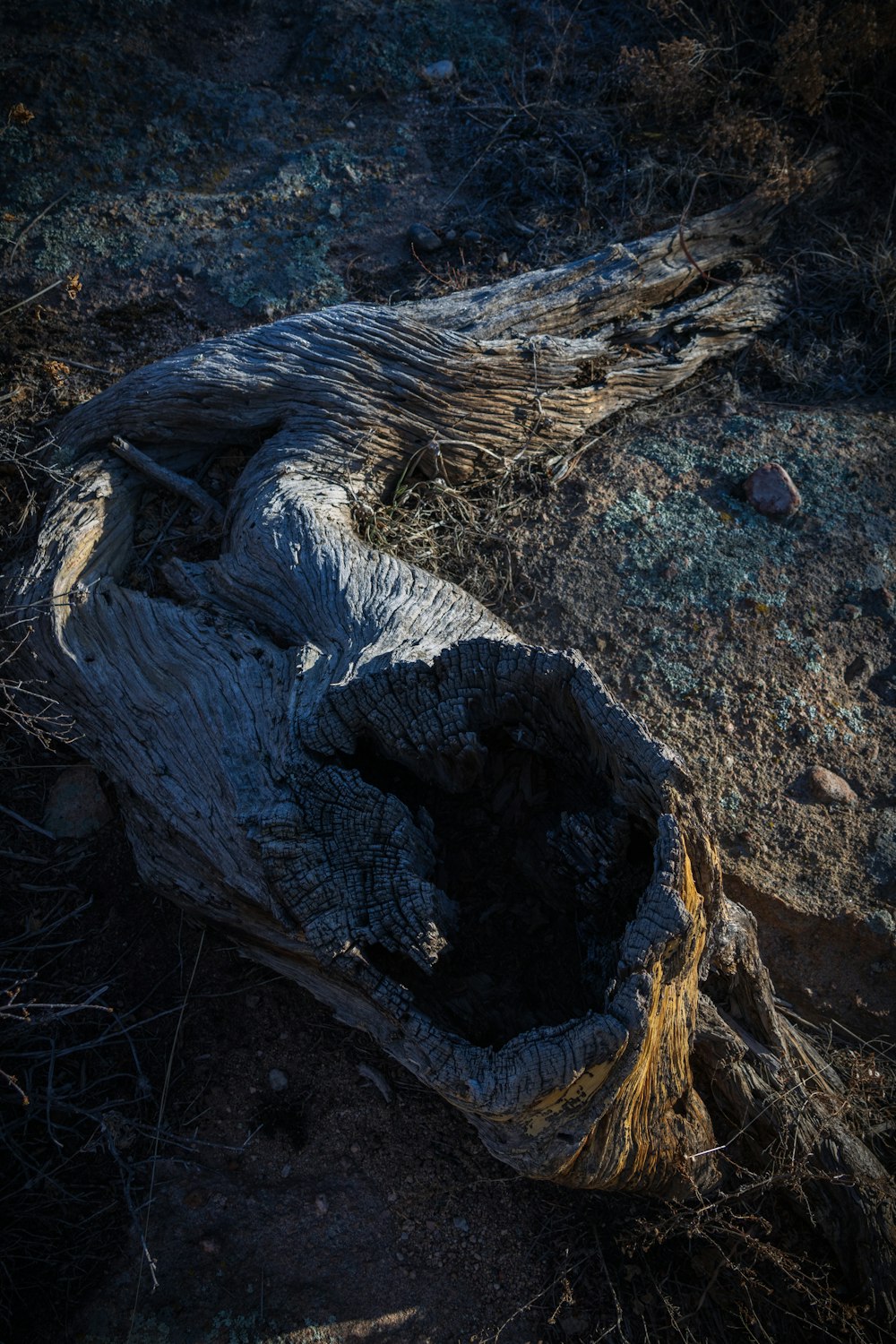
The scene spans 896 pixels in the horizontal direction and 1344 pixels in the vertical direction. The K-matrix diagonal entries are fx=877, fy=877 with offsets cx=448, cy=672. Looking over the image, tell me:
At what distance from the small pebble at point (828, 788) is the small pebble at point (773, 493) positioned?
1.23 m

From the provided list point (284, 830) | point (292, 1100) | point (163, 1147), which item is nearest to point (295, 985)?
point (292, 1100)

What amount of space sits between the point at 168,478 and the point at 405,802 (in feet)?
6.61

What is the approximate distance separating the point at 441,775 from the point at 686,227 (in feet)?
11.4

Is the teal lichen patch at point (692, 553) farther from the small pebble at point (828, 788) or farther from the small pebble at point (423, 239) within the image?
the small pebble at point (423, 239)

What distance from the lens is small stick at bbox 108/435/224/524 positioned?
3.80m

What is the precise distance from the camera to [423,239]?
4.66 m

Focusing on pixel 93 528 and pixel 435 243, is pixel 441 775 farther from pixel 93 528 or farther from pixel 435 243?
pixel 435 243

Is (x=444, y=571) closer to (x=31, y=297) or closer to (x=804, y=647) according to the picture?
(x=804, y=647)

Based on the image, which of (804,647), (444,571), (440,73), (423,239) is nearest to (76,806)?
(444,571)

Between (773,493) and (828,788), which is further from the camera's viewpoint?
(773,493)

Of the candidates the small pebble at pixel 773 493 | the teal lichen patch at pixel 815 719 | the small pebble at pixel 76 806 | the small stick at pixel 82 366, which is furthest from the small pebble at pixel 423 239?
the small pebble at pixel 76 806

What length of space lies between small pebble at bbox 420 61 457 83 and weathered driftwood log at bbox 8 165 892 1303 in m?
2.41

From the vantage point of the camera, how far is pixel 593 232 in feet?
15.1


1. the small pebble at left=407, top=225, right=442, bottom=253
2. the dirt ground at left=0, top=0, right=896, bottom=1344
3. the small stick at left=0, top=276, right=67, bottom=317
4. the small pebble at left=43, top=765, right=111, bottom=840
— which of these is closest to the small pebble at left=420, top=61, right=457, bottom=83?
the dirt ground at left=0, top=0, right=896, bottom=1344
